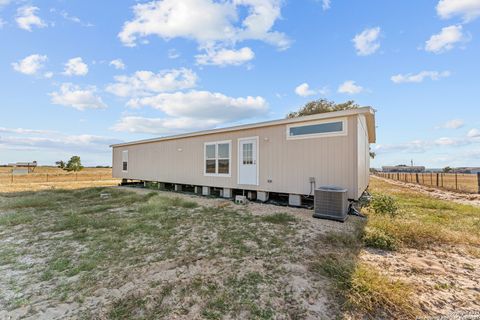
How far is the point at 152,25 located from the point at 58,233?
6891 mm

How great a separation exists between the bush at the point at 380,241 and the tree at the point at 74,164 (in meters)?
37.5

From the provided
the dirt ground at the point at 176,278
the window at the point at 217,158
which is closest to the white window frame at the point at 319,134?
the dirt ground at the point at 176,278

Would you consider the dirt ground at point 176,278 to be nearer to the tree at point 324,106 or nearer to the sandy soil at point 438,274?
the sandy soil at point 438,274

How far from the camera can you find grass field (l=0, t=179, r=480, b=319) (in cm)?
205

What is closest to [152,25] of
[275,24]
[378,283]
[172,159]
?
[275,24]

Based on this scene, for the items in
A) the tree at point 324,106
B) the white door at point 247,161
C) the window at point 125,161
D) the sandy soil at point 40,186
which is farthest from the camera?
the tree at point 324,106

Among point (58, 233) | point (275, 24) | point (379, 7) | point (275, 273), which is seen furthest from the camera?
point (275, 24)

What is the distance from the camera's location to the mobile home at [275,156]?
5500 millimetres

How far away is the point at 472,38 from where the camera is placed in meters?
5.70

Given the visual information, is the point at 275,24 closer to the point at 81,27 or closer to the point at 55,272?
the point at 81,27

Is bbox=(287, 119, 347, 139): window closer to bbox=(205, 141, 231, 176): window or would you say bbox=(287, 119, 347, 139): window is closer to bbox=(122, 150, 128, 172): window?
bbox=(205, 141, 231, 176): window

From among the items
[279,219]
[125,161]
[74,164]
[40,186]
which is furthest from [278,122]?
[74,164]

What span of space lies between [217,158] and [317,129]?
13.2 ft

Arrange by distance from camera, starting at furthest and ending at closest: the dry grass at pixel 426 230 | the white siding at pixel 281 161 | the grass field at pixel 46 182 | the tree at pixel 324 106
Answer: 1. the tree at pixel 324 106
2. the grass field at pixel 46 182
3. the white siding at pixel 281 161
4. the dry grass at pixel 426 230
